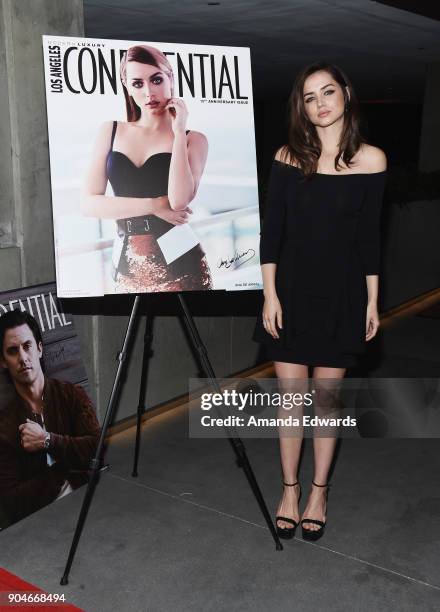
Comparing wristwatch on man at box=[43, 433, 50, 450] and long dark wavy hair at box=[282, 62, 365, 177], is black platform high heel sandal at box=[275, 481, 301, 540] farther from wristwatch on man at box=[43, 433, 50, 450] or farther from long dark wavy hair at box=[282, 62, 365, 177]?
long dark wavy hair at box=[282, 62, 365, 177]

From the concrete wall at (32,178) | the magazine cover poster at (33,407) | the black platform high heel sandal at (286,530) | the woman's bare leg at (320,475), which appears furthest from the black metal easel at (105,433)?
the concrete wall at (32,178)

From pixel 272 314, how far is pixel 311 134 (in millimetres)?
590

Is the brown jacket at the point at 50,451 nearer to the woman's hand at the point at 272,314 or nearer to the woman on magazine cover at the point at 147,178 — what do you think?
the woman on magazine cover at the point at 147,178

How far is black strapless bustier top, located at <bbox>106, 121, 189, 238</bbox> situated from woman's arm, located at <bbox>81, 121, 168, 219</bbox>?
2 centimetres

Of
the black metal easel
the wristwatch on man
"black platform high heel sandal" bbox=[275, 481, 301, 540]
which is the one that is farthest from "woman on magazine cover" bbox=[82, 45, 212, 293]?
"black platform high heel sandal" bbox=[275, 481, 301, 540]

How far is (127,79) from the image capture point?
213 cm

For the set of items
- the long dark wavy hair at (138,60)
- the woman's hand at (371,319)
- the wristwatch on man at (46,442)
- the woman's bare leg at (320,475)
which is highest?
the long dark wavy hair at (138,60)

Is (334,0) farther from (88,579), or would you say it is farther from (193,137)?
(88,579)

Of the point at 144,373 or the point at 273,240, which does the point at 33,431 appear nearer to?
the point at 144,373

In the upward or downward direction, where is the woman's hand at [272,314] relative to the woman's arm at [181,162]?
downward

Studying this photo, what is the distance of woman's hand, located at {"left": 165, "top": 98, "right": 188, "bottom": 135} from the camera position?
2.17 meters

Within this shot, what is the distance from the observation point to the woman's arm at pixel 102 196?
6.89 ft

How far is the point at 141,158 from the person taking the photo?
83.5 inches

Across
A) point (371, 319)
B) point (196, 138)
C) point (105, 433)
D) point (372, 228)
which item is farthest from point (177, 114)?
point (105, 433)
